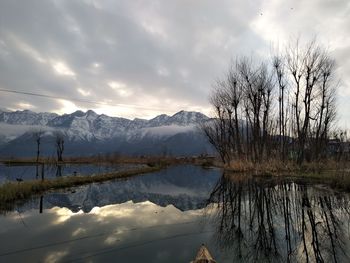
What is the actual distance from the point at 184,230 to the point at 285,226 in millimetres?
3105

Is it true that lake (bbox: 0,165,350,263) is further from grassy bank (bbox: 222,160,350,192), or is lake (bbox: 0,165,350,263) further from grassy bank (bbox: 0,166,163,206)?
grassy bank (bbox: 222,160,350,192)

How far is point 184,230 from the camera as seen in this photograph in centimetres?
1052

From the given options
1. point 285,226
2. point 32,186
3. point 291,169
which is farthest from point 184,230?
point 291,169

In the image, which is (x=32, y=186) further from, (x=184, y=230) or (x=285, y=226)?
(x=285, y=226)

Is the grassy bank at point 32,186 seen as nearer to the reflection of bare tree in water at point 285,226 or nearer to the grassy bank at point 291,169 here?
the reflection of bare tree in water at point 285,226

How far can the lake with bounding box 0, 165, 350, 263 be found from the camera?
7.70m

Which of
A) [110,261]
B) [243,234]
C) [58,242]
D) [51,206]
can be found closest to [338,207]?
[243,234]

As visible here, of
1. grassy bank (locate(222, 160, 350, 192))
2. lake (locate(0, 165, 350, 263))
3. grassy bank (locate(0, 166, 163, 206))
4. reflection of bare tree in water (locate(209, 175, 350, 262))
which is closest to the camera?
reflection of bare tree in water (locate(209, 175, 350, 262))

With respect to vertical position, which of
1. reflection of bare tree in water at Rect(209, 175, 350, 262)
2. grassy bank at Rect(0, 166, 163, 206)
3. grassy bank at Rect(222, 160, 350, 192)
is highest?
grassy bank at Rect(222, 160, 350, 192)

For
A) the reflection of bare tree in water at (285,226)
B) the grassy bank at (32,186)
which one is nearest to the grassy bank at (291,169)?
the reflection of bare tree in water at (285,226)

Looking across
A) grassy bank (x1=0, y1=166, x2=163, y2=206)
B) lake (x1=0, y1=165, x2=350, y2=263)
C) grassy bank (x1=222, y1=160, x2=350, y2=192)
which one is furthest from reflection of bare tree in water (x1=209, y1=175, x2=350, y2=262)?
grassy bank (x1=0, y1=166, x2=163, y2=206)

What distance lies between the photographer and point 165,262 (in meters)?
7.25

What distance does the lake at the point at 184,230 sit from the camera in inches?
303

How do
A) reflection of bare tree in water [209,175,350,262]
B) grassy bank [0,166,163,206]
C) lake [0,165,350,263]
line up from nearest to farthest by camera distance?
1. reflection of bare tree in water [209,175,350,262]
2. lake [0,165,350,263]
3. grassy bank [0,166,163,206]
